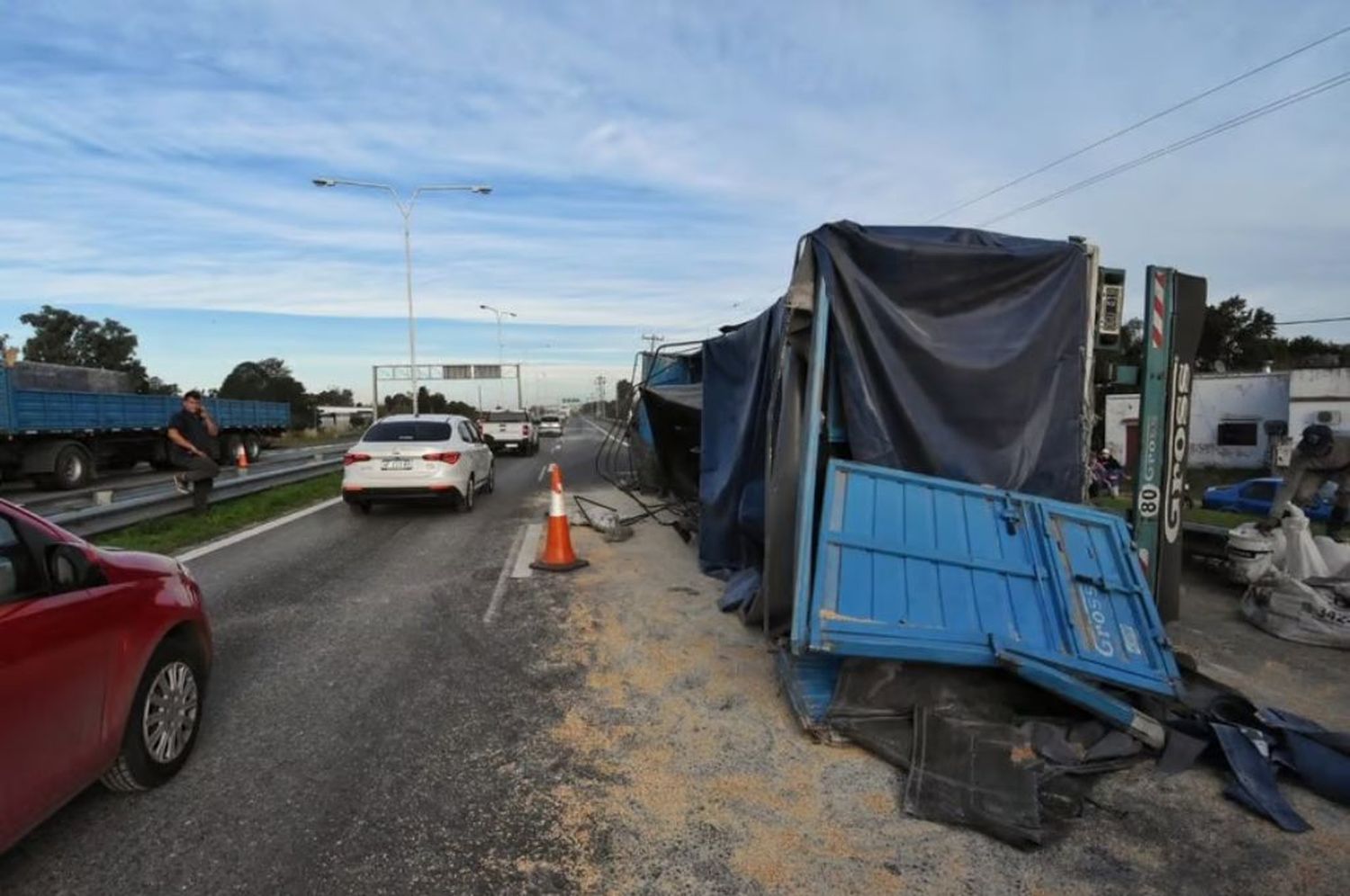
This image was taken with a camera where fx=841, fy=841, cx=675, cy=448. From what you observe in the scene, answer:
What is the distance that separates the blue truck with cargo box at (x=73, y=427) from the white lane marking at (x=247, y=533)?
229 inches

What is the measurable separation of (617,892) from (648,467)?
11710 millimetres

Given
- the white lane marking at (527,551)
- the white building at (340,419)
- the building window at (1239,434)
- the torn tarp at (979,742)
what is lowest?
the white building at (340,419)

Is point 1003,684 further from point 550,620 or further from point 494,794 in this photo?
point 550,620

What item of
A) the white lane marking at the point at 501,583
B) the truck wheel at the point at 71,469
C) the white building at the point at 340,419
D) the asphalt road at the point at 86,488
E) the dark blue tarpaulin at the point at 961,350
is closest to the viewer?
the dark blue tarpaulin at the point at 961,350

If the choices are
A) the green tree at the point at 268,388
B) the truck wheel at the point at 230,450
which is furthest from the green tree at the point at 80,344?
the truck wheel at the point at 230,450

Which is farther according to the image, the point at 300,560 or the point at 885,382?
the point at 300,560

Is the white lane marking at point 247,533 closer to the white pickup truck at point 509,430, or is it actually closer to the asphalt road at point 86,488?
the asphalt road at point 86,488

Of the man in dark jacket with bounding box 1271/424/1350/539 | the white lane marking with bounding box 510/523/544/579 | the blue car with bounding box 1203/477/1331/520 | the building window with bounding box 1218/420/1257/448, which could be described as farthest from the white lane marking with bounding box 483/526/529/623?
the building window with bounding box 1218/420/1257/448

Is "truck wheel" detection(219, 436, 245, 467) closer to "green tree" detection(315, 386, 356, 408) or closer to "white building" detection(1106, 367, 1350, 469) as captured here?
"white building" detection(1106, 367, 1350, 469)

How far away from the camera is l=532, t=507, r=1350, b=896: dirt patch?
308 cm

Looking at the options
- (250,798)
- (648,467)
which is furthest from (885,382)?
(648,467)

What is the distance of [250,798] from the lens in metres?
3.62

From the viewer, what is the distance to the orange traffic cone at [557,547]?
8.48 metres

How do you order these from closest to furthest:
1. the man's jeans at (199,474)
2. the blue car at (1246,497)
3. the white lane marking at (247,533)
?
the white lane marking at (247,533), the man's jeans at (199,474), the blue car at (1246,497)
